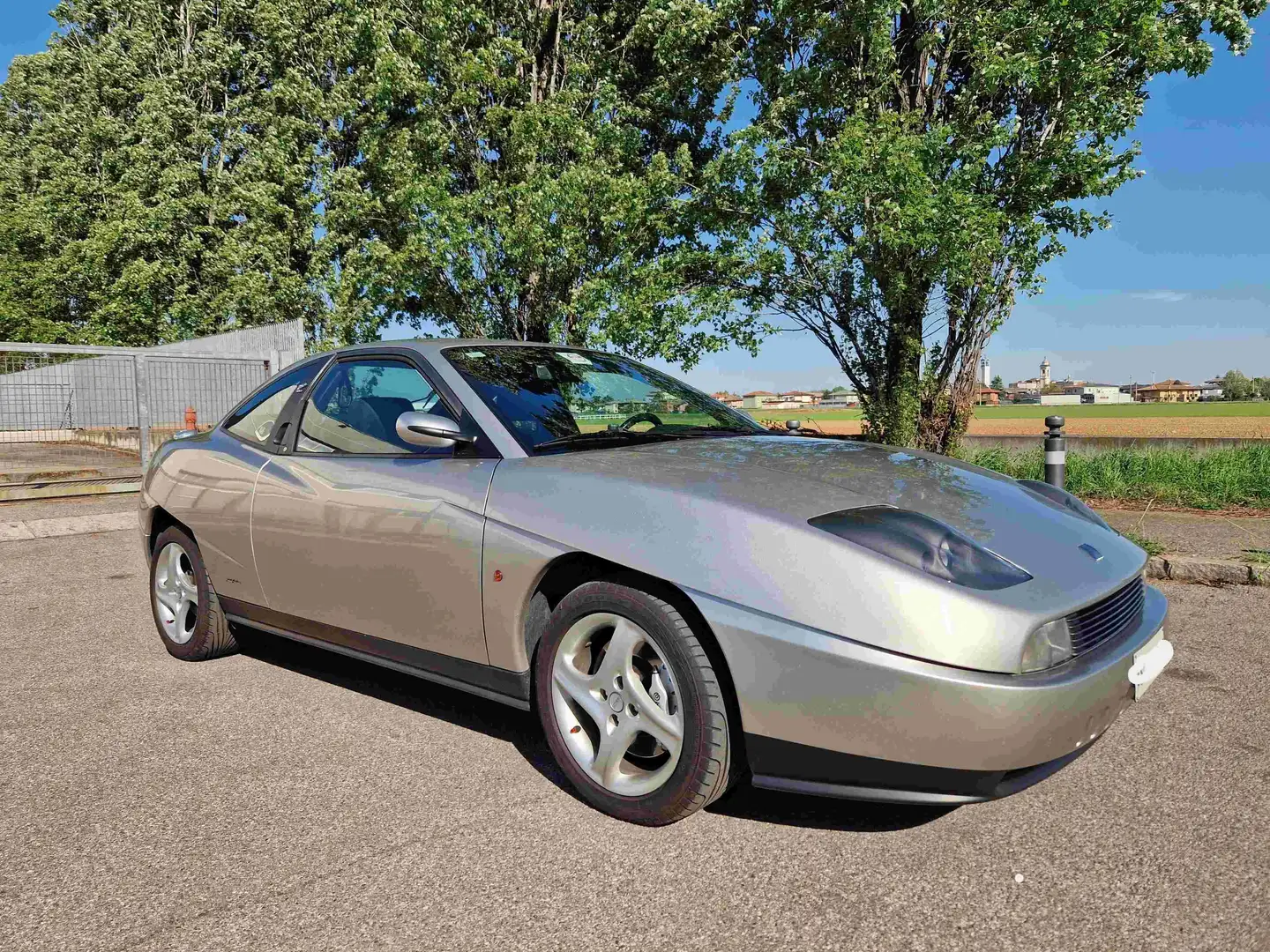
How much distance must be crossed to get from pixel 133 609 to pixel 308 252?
20604 mm

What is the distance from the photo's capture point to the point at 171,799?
2799mm

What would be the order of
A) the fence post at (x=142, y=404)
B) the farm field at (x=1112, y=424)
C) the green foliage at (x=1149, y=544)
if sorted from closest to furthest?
the green foliage at (x=1149, y=544), the fence post at (x=142, y=404), the farm field at (x=1112, y=424)

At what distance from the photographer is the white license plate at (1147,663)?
97.1 inches

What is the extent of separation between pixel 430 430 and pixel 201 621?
1.98 m

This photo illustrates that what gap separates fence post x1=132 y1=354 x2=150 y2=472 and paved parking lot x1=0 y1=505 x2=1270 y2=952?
28.7 ft

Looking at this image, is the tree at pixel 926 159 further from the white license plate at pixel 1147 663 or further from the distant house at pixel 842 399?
the white license plate at pixel 1147 663

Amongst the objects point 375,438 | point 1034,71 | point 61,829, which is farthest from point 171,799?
point 1034,71

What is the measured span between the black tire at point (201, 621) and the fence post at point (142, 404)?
8176 millimetres

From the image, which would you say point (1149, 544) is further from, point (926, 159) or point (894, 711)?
point (926, 159)

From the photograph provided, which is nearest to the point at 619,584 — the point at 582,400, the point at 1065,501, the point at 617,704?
the point at 617,704

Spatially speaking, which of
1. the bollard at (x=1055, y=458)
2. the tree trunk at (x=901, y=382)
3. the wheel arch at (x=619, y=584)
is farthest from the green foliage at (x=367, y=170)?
the wheel arch at (x=619, y=584)

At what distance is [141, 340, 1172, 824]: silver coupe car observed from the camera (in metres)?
2.18

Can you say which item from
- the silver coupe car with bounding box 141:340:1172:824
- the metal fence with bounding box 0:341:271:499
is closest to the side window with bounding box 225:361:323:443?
the silver coupe car with bounding box 141:340:1172:824

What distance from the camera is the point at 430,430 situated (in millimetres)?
2953
